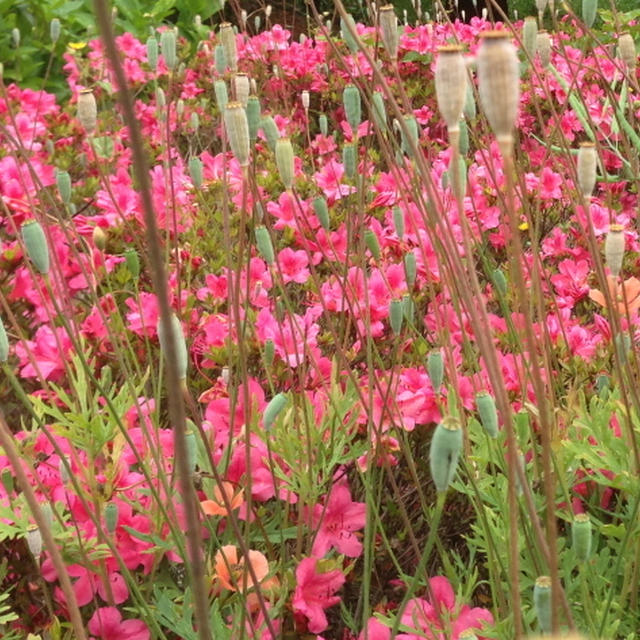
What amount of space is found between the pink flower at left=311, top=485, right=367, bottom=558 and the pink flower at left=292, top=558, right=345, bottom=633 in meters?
0.07

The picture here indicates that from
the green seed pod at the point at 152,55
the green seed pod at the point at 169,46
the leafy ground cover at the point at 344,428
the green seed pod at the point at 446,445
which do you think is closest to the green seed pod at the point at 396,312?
the leafy ground cover at the point at 344,428

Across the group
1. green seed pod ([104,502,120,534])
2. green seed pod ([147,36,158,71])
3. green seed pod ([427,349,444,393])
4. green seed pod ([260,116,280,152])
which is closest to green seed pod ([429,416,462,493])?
green seed pod ([427,349,444,393])

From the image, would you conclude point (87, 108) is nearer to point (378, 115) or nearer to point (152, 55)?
point (378, 115)

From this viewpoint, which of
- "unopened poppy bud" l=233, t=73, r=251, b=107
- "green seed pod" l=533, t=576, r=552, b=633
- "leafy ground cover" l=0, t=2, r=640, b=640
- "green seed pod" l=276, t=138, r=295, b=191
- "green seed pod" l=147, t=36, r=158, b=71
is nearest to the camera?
"green seed pod" l=533, t=576, r=552, b=633

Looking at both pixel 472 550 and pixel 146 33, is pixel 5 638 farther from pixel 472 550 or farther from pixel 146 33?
pixel 146 33

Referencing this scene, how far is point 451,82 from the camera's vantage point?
37 cm

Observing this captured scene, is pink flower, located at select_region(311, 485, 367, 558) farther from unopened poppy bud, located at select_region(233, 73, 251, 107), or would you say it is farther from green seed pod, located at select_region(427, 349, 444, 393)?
unopened poppy bud, located at select_region(233, 73, 251, 107)

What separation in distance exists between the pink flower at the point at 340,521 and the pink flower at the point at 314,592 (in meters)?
0.07

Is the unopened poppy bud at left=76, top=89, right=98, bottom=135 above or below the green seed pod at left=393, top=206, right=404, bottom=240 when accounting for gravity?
above

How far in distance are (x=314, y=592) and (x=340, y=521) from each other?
0.11 m

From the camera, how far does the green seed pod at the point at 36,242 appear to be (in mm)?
612

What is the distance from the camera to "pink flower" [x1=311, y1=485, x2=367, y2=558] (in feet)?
2.80

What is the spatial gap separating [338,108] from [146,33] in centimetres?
138

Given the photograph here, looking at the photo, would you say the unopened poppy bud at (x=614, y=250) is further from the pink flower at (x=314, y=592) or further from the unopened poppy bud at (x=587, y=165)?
the pink flower at (x=314, y=592)
